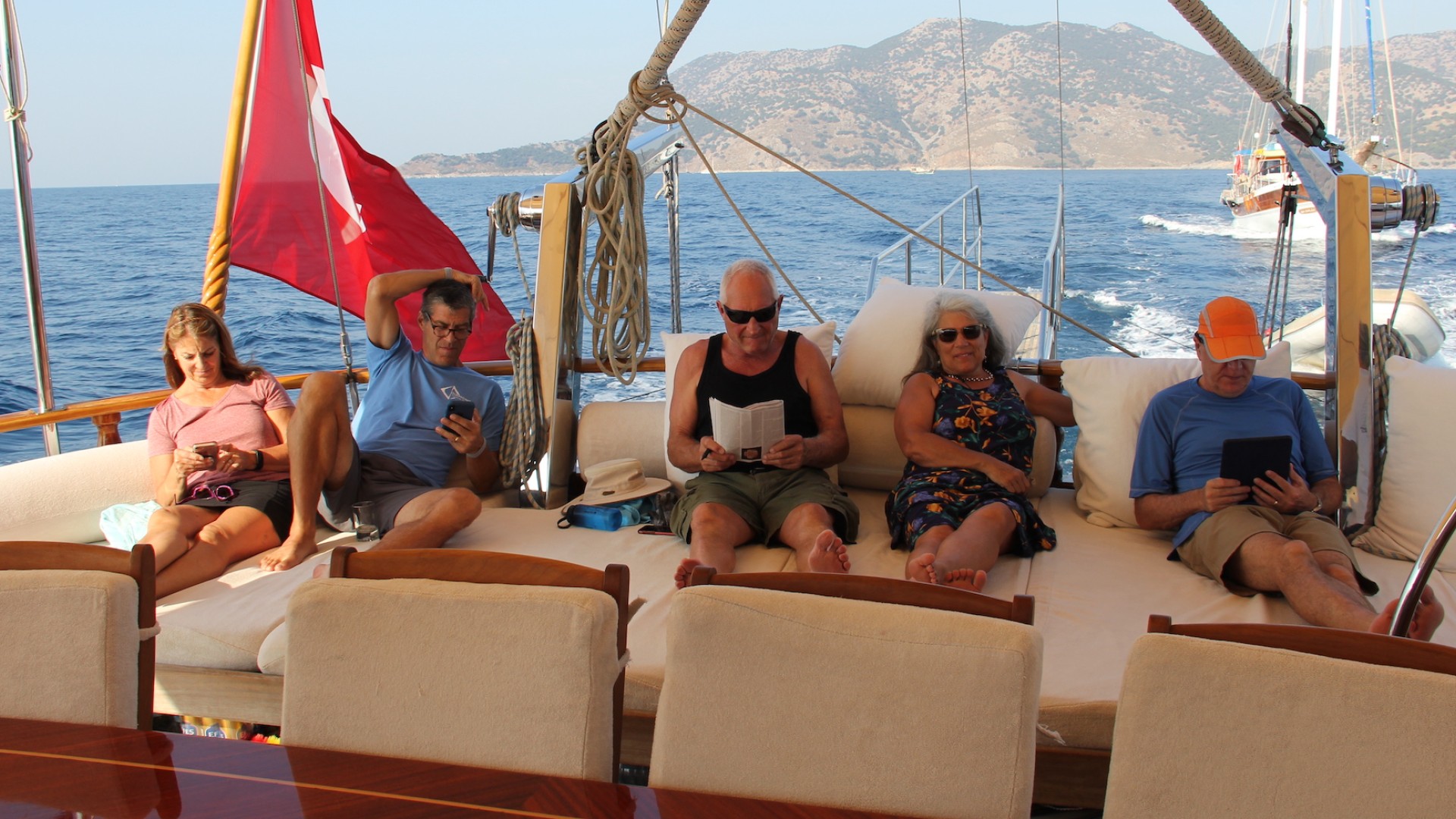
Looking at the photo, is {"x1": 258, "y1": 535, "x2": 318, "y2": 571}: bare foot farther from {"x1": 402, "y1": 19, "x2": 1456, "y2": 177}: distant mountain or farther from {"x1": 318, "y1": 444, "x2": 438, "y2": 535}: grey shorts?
{"x1": 402, "y1": 19, "x2": 1456, "y2": 177}: distant mountain

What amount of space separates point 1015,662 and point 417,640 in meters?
0.67

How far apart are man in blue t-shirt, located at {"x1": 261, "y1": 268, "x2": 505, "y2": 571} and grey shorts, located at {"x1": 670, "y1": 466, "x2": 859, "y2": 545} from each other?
547 mm

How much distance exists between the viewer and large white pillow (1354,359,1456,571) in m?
2.28

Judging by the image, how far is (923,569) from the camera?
208 cm

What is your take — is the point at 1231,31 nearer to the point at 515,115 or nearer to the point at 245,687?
the point at 245,687

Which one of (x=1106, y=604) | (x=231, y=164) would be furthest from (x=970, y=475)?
(x=231, y=164)

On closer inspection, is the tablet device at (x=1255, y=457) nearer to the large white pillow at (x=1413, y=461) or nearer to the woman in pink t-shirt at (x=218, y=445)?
the large white pillow at (x=1413, y=461)

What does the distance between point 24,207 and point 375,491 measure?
118 centimetres

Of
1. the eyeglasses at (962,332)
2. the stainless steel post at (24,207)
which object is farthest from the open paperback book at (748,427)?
the stainless steel post at (24,207)

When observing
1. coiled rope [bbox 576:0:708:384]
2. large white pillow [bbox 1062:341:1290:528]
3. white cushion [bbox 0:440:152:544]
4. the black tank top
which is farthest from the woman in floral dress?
white cushion [bbox 0:440:152:544]

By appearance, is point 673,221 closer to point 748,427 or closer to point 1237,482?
point 748,427

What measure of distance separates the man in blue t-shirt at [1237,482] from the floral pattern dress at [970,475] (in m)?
0.27

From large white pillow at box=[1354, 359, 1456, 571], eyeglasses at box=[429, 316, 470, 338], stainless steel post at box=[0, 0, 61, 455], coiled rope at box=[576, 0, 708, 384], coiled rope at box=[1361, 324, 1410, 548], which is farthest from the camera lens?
coiled rope at box=[576, 0, 708, 384]

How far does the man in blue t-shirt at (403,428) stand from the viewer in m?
2.54
